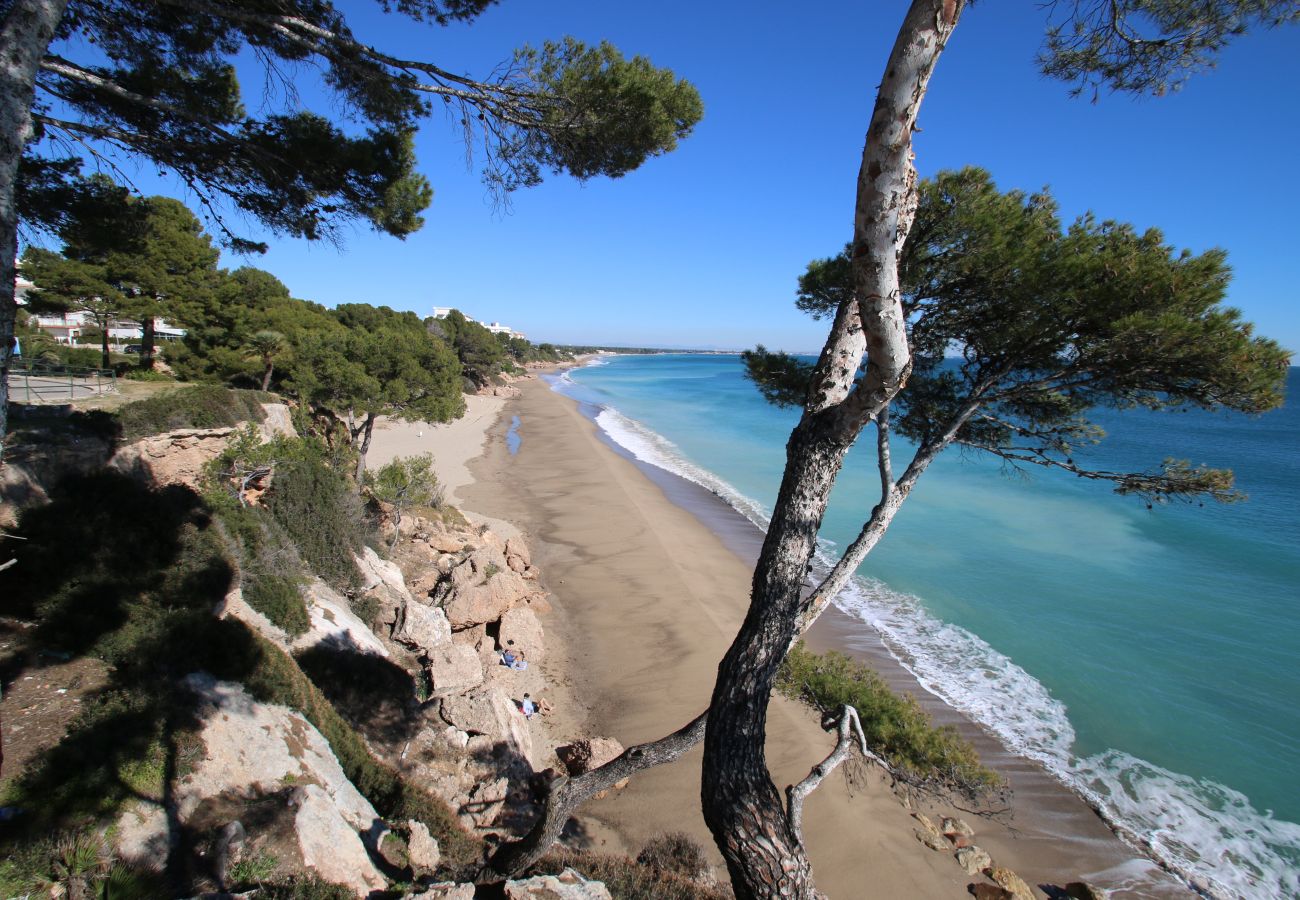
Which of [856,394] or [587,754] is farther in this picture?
[587,754]

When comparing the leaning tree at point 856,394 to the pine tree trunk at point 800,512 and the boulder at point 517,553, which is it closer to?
the pine tree trunk at point 800,512

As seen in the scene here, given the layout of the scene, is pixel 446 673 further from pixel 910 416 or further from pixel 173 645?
pixel 910 416

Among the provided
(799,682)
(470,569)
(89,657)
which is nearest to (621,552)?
(470,569)

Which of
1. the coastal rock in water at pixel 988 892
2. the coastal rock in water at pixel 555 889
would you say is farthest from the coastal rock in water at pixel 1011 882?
the coastal rock in water at pixel 555 889

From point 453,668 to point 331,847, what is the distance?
355 centimetres

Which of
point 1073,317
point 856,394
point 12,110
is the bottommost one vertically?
point 856,394

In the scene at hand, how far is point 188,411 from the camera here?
839cm

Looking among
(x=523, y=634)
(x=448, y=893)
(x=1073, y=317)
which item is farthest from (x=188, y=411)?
(x=1073, y=317)

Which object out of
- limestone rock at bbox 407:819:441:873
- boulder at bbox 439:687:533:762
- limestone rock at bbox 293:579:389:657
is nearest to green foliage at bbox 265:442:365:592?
limestone rock at bbox 293:579:389:657

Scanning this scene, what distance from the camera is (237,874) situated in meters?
3.71

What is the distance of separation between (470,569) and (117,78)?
7740mm

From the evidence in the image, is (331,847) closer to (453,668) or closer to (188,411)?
(453,668)

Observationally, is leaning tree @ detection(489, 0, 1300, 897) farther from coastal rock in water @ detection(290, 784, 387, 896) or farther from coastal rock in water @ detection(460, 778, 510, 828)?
coastal rock in water @ detection(460, 778, 510, 828)

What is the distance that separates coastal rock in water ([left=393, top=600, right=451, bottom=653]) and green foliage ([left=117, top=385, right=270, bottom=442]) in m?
4.00
